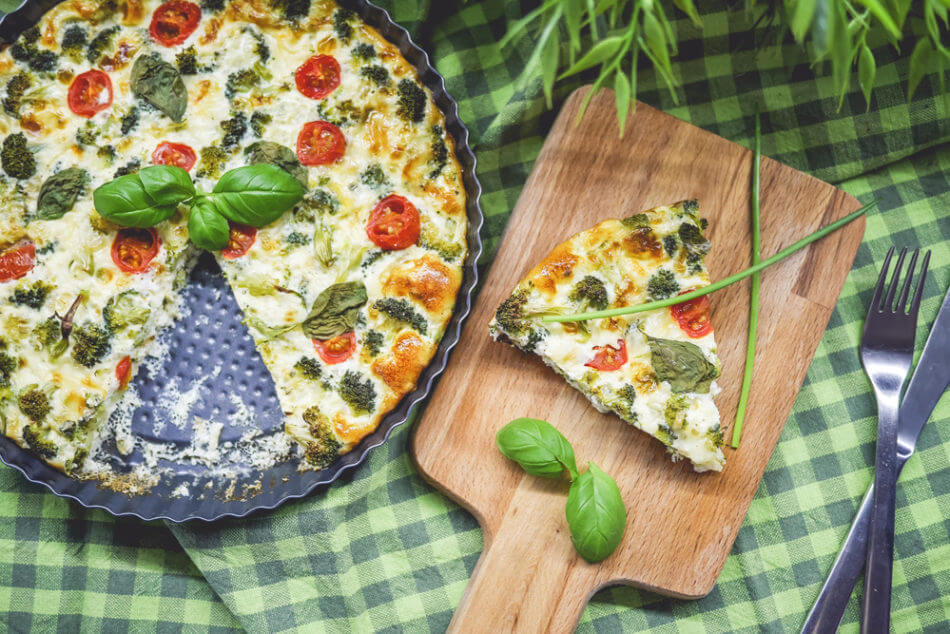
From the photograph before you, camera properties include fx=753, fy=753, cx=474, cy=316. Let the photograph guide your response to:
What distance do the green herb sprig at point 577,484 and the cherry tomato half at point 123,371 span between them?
163 cm

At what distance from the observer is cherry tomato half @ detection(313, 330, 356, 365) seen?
3070 mm

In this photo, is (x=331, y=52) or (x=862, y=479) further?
(x=862, y=479)

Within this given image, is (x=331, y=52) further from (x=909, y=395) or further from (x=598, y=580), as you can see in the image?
(x=909, y=395)

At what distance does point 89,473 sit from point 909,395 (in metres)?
3.62

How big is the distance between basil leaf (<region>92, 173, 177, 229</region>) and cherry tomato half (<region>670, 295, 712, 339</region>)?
215 cm

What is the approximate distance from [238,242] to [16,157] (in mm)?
938

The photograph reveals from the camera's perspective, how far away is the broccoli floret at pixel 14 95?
3098 millimetres

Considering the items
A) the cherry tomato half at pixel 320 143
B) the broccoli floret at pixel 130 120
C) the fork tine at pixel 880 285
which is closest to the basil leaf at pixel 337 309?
the cherry tomato half at pixel 320 143

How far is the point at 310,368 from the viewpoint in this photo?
3.08 m

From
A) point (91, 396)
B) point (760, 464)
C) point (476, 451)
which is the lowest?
point (760, 464)

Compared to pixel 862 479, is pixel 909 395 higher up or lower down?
higher up

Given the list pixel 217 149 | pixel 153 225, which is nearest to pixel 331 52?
pixel 217 149

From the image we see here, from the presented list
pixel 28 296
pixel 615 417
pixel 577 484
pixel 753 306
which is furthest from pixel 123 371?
pixel 753 306

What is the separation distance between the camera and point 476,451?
3.22 m
